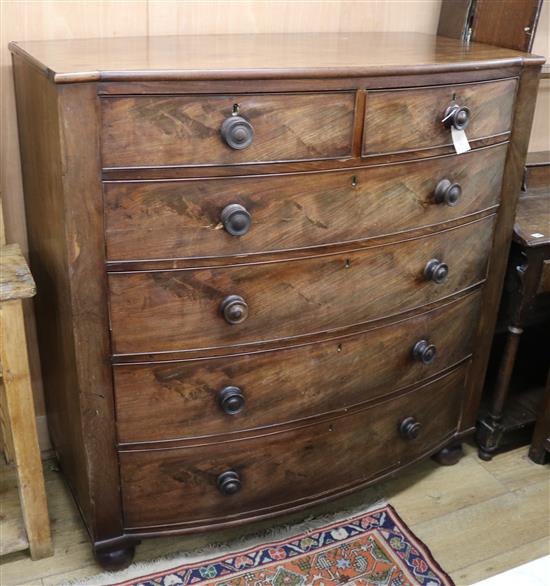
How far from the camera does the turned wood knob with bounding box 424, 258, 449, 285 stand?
1700 millimetres

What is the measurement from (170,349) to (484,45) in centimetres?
109

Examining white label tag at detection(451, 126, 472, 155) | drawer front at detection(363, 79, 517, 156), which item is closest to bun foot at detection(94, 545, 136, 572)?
drawer front at detection(363, 79, 517, 156)

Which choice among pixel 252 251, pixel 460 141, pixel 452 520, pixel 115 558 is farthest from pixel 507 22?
pixel 115 558

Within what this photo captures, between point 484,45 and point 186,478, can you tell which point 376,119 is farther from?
point 186,478

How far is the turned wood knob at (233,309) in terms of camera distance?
1474 mm

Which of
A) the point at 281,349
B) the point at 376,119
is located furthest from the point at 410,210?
the point at 281,349

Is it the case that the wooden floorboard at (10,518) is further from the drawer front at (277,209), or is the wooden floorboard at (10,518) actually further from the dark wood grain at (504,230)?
the dark wood grain at (504,230)

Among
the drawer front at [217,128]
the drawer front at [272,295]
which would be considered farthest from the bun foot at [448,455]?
the drawer front at [217,128]

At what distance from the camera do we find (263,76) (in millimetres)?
1323

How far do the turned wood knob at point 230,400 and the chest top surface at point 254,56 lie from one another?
2.08 feet

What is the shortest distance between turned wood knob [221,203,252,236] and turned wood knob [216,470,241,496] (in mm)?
567

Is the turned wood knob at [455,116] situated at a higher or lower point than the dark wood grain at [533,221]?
higher

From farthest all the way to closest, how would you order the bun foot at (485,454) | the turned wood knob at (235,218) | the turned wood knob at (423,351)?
the bun foot at (485,454), the turned wood knob at (423,351), the turned wood knob at (235,218)

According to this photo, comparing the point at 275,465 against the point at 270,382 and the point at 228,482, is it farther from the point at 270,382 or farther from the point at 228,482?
the point at 270,382
